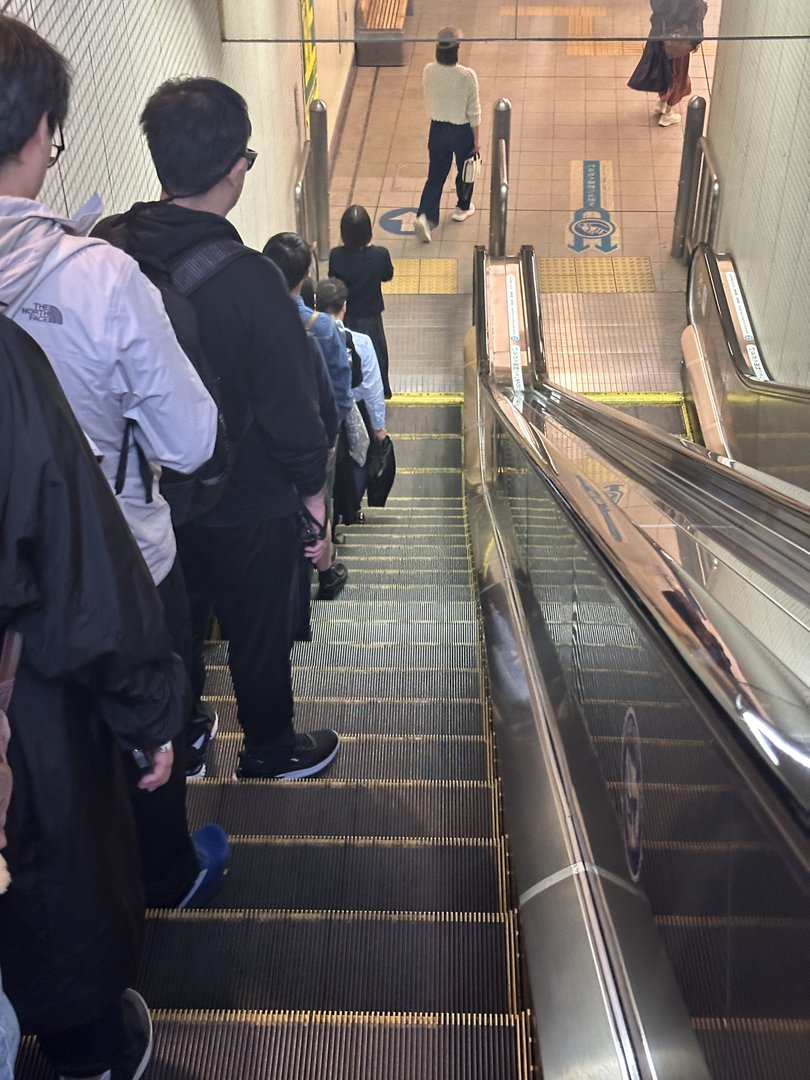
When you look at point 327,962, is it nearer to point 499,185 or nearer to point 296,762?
point 296,762

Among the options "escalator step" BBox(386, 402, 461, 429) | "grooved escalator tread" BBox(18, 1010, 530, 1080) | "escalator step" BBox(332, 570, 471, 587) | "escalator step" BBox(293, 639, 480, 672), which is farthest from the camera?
"escalator step" BBox(386, 402, 461, 429)

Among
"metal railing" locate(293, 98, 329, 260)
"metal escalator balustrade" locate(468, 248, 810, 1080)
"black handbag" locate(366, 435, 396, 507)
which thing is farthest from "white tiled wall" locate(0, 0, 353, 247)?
"metal escalator balustrade" locate(468, 248, 810, 1080)

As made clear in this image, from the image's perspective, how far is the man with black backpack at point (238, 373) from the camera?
2.04 metres

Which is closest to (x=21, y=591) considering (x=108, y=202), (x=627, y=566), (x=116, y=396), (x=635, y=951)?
(x=116, y=396)

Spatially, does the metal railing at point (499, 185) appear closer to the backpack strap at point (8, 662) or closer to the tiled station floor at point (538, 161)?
the tiled station floor at point (538, 161)

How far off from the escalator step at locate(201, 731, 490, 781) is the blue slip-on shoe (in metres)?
0.52

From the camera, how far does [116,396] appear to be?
5.52 feet

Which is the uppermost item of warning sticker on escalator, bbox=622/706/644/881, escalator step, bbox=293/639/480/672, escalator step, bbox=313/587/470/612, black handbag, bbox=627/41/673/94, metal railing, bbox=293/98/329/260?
black handbag, bbox=627/41/673/94

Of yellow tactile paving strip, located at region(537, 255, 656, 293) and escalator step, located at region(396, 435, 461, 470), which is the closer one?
escalator step, located at region(396, 435, 461, 470)

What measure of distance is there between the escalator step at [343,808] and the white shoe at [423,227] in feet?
25.6

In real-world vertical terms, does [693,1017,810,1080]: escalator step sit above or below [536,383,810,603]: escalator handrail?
below

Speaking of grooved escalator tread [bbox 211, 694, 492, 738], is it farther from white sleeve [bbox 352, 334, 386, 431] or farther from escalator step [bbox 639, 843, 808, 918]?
white sleeve [bbox 352, 334, 386, 431]

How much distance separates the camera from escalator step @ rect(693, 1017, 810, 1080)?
978 millimetres

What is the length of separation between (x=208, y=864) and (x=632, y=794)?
2.76 feet
